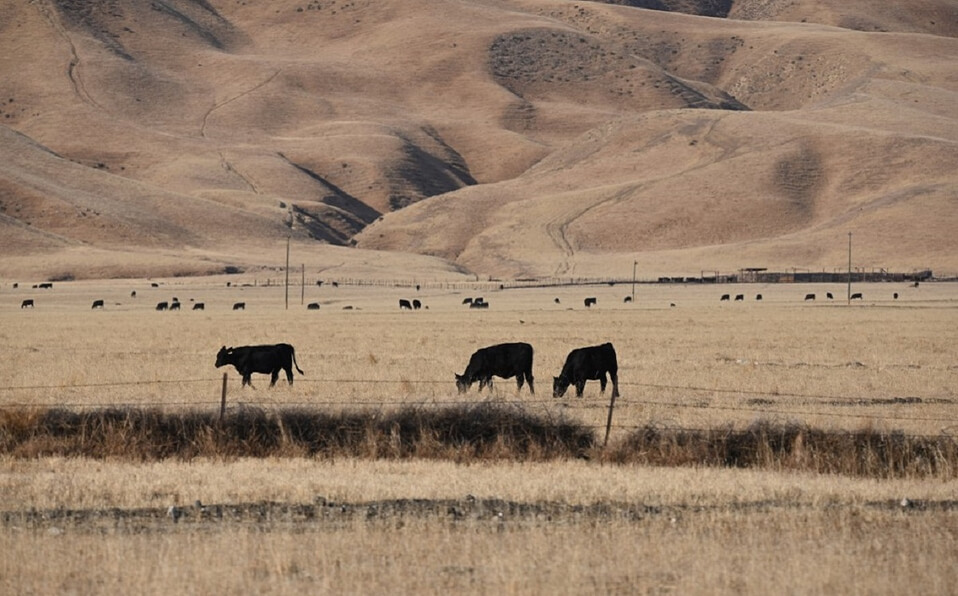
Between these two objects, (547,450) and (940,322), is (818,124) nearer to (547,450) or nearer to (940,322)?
(940,322)

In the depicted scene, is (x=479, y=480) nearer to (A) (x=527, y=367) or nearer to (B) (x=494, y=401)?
(B) (x=494, y=401)

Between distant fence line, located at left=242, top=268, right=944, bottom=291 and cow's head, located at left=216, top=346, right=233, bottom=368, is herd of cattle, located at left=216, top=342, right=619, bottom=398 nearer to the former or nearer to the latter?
cow's head, located at left=216, top=346, right=233, bottom=368

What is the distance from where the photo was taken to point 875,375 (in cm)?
3062

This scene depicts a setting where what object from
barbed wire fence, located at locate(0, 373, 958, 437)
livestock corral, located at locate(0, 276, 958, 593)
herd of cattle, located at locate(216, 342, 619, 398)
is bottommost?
livestock corral, located at locate(0, 276, 958, 593)

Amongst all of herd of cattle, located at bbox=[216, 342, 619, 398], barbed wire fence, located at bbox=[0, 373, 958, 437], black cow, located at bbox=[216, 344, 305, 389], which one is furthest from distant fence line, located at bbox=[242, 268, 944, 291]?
herd of cattle, located at bbox=[216, 342, 619, 398]

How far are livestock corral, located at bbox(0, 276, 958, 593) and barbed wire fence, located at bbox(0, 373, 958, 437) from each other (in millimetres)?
113

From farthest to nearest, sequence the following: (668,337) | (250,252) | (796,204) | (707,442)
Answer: (796,204)
(250,252)
(668,337)
(707,442)

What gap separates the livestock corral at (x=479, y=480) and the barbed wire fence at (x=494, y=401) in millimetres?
113

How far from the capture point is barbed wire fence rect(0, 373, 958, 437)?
20094 mm

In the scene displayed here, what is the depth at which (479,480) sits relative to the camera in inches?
648

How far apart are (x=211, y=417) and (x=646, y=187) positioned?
16423 centimetres

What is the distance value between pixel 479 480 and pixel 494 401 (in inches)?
122

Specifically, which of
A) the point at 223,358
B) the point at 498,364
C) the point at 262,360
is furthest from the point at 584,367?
the point at 223,358

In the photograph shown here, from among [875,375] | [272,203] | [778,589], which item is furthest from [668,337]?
[272,203]
